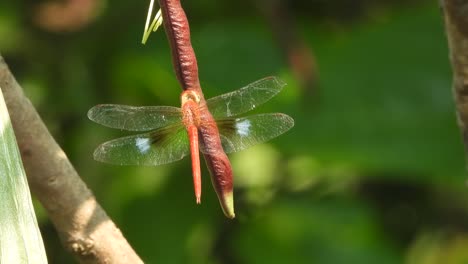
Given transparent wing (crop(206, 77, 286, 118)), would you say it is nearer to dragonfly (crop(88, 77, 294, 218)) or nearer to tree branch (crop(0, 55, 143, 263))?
dragonfly (crop(88, 77, 294, 218))

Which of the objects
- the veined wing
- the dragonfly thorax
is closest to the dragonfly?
the veined wing

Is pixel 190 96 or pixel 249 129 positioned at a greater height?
pixel 190 96

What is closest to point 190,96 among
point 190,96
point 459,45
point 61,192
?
point 190,96

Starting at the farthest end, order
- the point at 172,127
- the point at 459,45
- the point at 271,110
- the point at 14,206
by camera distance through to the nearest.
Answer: the point at 271,110
the point at 172,127
the point at 459,45
the point at 14,206

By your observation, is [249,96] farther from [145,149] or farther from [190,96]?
[190,96]

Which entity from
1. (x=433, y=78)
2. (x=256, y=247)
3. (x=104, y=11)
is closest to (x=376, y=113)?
(x=433, y=78)

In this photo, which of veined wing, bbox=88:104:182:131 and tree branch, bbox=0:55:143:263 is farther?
veined wing, bbox=88:104:182:131

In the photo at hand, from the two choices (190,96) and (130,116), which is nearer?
(190,96)

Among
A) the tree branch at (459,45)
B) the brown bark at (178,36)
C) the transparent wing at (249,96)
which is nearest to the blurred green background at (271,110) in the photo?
the transparent wing at (249,96)
